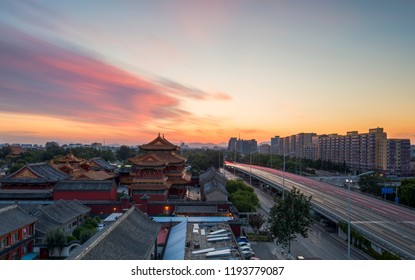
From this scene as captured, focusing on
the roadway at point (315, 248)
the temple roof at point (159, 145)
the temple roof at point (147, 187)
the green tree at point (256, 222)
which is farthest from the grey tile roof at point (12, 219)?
the temple roof at point (159, 145)

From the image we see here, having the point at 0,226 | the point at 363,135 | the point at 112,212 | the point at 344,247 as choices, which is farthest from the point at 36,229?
the point at 363,135

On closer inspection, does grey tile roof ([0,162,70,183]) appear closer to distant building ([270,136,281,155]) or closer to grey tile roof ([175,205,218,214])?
grey tile roof ([175,205,218,214])

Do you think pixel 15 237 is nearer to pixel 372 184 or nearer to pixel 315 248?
pixel 315 248

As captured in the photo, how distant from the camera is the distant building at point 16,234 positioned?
15.8 metres

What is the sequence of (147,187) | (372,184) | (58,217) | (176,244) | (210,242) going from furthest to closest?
(372,184) → (147,187) → (58,217) → (176,244) → (210,242)

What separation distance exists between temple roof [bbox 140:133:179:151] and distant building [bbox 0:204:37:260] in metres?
16.1

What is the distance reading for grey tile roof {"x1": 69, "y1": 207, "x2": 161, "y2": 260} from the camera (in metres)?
9.99

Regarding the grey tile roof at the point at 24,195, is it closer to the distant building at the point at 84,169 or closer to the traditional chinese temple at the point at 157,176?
the distant building at the point at 84,169

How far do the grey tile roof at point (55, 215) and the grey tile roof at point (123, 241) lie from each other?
7041mm

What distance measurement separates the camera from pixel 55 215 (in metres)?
21.1

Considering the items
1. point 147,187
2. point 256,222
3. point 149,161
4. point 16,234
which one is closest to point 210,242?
point 256,222

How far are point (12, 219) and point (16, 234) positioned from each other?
853mm

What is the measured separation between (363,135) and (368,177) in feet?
71.8

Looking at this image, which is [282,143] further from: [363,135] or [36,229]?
[36,229]
